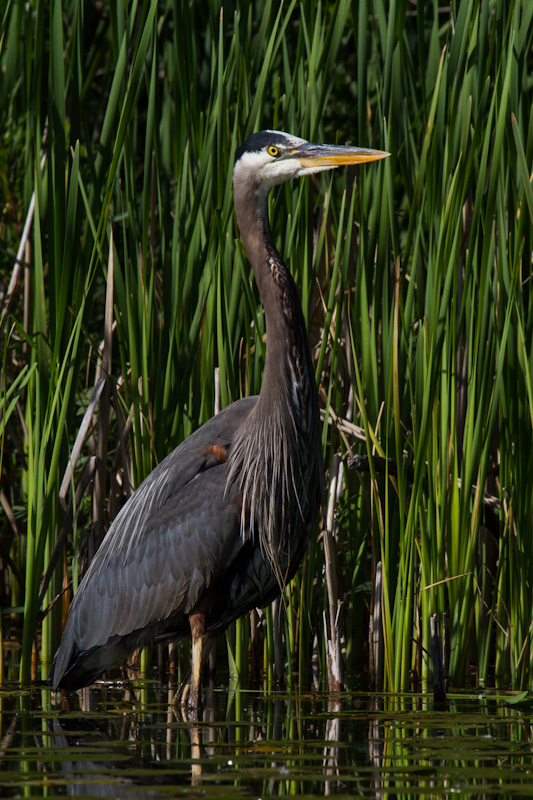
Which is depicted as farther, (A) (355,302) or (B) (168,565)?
(A) (355,302)

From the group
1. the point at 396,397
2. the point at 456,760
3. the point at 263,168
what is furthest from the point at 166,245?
the point at 456,760

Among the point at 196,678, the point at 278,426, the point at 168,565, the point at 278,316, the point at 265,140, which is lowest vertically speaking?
the point at 196,678

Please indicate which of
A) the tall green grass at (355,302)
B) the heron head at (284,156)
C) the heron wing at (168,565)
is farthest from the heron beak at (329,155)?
the heron wing at (168,565)

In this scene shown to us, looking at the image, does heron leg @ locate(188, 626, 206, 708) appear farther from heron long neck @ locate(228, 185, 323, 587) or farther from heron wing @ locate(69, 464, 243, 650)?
heron long neck @ locate(228, 185, 323, 587)

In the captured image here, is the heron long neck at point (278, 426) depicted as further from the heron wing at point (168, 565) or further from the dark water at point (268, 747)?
the dark water at point (268, 747)

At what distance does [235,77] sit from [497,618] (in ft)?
7.93

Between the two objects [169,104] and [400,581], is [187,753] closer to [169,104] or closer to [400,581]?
[400,581]

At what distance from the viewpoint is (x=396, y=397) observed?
137 inches

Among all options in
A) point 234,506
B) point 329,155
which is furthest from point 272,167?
point 234,506

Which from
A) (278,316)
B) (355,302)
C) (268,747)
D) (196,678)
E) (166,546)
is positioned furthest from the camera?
(355,302)

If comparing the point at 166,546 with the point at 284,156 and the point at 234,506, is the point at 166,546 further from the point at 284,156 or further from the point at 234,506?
the point at 284,156

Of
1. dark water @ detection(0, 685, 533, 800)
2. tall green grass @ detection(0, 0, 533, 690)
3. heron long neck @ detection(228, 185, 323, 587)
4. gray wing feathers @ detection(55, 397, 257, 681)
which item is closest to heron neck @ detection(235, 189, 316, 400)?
heron long neck @ detection(228, 185, 323, 587)

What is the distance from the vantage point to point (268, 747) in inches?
102

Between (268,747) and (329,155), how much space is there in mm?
2069
